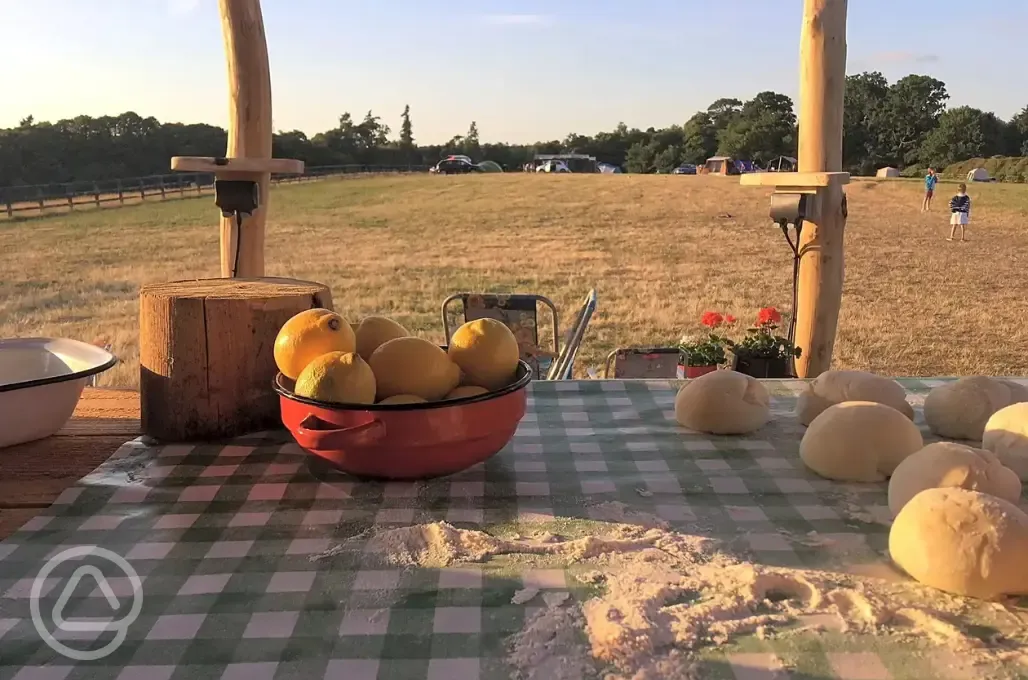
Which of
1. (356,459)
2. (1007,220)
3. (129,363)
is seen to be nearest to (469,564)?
(356,459)

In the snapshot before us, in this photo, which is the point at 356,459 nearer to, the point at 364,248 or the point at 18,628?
the point at 18,628

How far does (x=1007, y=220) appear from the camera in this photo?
15.7 meters

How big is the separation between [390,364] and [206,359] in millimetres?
406

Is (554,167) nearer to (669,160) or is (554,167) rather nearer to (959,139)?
(669,160)

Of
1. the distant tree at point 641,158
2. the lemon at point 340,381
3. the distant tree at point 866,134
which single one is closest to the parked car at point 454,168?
the distant tree at point 641,158

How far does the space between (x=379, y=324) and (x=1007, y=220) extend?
17663 mm

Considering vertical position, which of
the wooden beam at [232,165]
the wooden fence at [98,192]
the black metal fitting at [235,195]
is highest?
the wooden fence at [98,192]

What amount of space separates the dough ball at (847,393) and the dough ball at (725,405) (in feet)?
0.25

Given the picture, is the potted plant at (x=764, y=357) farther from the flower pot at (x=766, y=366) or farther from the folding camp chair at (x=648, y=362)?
the folding camp chair at (x=648, y=362)

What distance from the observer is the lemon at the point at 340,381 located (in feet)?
3.39

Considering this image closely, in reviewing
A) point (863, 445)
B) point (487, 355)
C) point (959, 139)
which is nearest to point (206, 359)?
point (487, 355)

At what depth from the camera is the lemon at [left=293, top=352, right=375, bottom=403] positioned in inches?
40.7

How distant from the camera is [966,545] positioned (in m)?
0.82

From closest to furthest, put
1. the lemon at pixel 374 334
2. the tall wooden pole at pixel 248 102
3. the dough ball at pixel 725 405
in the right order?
the lemon at pixel 374 334 < the dough ball at pixel 725 405 < the tall wooden pole at pixel 248 102
